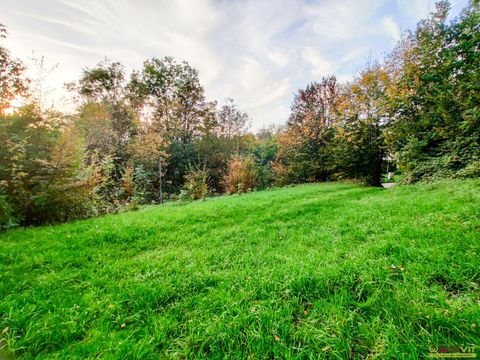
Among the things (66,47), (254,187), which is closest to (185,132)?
(254,187)

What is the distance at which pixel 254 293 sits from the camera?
173 centimetres

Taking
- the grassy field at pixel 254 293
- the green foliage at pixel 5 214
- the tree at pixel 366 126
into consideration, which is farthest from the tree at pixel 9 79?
the tree at pixel 366 126

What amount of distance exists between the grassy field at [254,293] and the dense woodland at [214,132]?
2.19 meters

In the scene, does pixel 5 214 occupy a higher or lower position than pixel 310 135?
lower

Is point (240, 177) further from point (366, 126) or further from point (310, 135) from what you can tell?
point (366, 126)

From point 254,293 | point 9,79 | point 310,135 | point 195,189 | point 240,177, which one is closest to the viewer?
point 254,293

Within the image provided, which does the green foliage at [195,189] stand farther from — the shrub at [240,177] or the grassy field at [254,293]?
the grassy field at [254,293]

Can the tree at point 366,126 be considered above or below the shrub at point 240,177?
above

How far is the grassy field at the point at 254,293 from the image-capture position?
1225 millimetres

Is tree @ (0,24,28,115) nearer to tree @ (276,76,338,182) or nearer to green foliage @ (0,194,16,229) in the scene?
green foliage @ (0,194,16,229)

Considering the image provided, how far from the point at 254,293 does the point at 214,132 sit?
17.3 m

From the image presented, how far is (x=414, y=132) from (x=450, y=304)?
9.44m

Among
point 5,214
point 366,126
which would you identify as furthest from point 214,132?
point 5,214

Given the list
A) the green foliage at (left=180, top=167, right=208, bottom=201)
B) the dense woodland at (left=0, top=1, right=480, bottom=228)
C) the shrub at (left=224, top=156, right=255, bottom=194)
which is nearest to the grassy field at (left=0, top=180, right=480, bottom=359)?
the dense woodland at (left=0, top=1, right=480, bottom=228)
